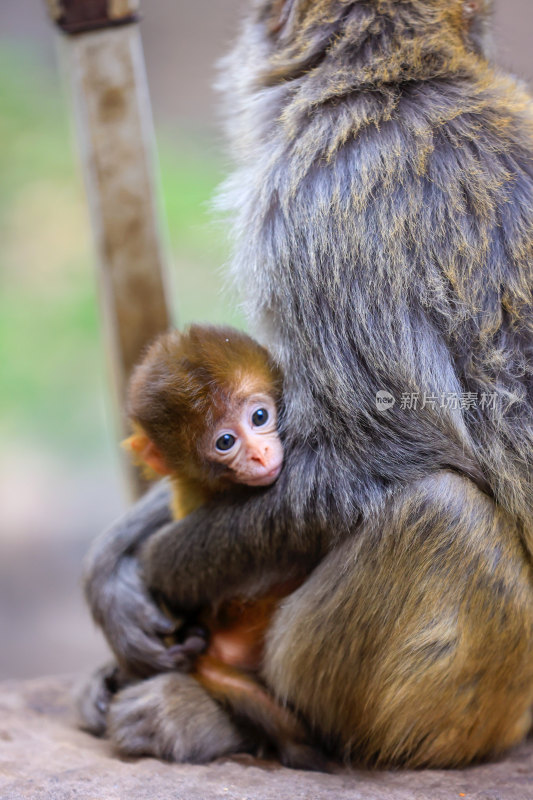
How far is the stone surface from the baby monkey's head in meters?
0.93

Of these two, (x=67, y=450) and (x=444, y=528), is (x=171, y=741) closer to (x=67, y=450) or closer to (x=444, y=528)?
(x=444, y=528)

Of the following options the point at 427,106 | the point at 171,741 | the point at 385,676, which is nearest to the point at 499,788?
the point at 385,676

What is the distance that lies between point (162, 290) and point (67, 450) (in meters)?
5.41

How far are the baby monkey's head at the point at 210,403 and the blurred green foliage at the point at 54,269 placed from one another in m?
5.28

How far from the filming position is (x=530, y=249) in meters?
2.76

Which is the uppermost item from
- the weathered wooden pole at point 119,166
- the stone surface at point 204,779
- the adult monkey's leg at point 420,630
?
the weathered wooden pole at point 119,166

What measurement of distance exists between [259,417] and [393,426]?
1.48 feet

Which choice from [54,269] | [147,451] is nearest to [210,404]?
[147,451]

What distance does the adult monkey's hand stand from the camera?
315 cm

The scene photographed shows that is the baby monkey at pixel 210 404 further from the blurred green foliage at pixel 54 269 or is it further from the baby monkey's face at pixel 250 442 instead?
the blurred green foliage at pixel 54 269

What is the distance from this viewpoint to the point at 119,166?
3666mm

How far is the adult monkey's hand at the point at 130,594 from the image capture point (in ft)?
10.3

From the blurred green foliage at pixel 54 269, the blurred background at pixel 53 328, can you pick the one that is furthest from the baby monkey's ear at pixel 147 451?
the blurred green foliage at pixel 54 269

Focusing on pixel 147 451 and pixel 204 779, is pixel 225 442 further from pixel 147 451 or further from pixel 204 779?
pixel 204 779
